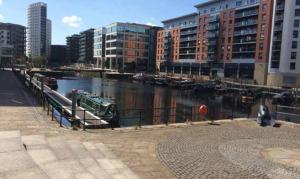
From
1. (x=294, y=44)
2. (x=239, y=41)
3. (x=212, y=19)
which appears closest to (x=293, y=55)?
(x=294, y=44)

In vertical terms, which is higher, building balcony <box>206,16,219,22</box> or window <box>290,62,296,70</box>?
building balcony <box>206,16,219,22</box>

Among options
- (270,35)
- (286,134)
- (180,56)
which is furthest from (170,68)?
(286,134)

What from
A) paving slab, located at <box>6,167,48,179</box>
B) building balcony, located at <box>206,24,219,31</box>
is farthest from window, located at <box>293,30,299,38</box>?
paving slab, located at <box>6,167,48,179</box>

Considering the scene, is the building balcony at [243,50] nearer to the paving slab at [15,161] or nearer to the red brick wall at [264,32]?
the red brick wall at [264,32]

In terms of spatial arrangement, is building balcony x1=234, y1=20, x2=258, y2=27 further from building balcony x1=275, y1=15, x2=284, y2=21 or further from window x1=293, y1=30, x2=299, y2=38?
window x1=293, y1=30, x2=299, y2=38

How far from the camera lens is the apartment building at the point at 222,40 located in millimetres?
93175

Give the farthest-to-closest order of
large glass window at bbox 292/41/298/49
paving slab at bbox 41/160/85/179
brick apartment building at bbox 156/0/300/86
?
brick apartment building at bbox 156/0/300/86, large glass window at bbox 292/41/298/49, paving slab at bbox 41/160/85/179

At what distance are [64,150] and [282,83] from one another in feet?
275

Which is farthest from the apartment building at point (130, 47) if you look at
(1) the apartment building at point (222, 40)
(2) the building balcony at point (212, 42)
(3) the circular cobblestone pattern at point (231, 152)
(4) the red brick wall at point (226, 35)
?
(3) the circular cobblestone pattern at point (231, 152)

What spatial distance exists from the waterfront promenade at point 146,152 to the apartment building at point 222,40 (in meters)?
80.1

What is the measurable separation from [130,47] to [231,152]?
15175 centimetres

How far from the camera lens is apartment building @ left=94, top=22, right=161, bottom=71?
162m

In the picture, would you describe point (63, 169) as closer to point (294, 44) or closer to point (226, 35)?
point (294, 44)

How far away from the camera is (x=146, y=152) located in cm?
1292
